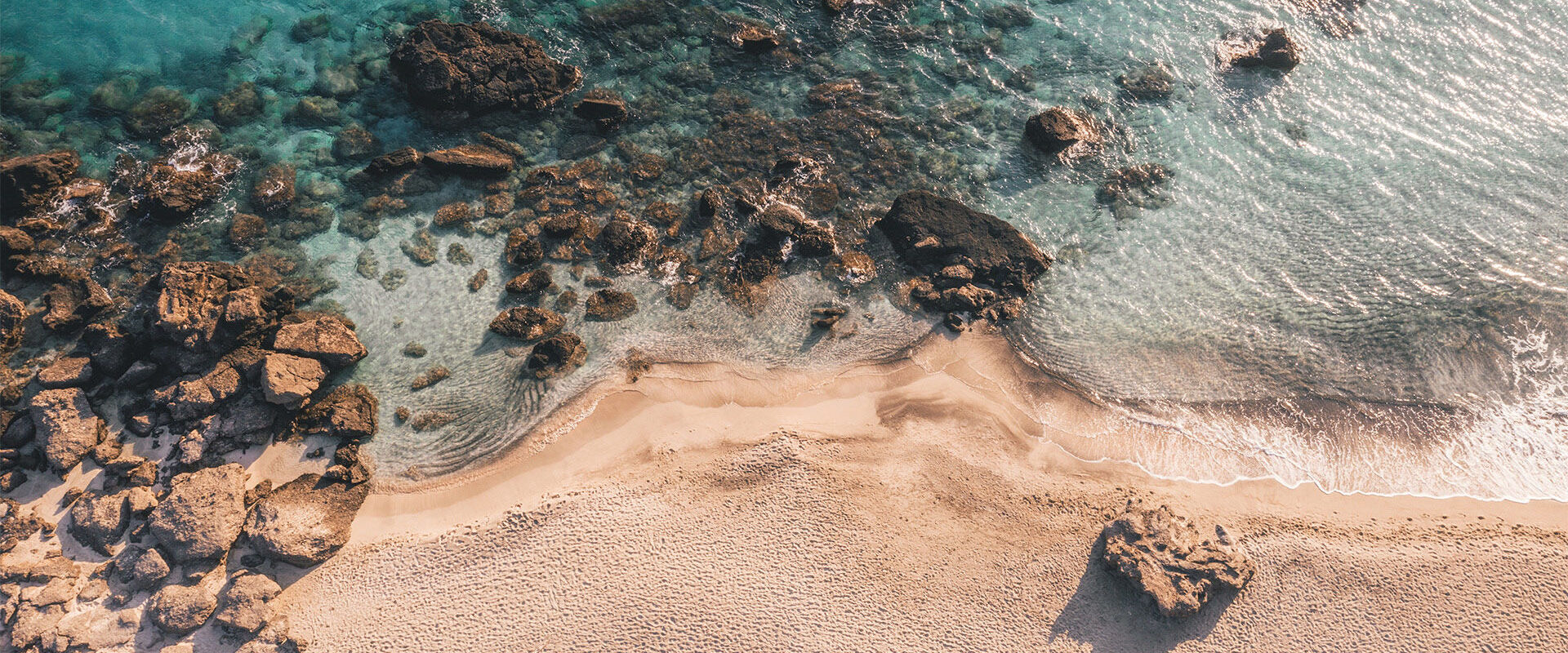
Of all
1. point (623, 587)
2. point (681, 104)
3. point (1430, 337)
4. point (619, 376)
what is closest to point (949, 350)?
point (619, 376)

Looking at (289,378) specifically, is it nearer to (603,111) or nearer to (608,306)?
(608,306)

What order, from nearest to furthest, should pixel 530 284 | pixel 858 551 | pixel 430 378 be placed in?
1. pixel 858 551
2. pixel 430 378
3. pixel 530 284

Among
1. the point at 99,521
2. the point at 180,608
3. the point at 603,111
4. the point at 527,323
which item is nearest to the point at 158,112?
the point at 99,521

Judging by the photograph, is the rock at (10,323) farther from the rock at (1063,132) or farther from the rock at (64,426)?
the rock at (1063,132)

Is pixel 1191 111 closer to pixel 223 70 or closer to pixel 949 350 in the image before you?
pixel 949 350

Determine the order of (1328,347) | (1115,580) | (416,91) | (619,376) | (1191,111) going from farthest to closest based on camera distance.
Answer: (1191,111) < (416,91) < (1328,347) < (619,376) < (1115,580)

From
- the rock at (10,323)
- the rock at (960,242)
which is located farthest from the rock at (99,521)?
the rock at (960,242)
